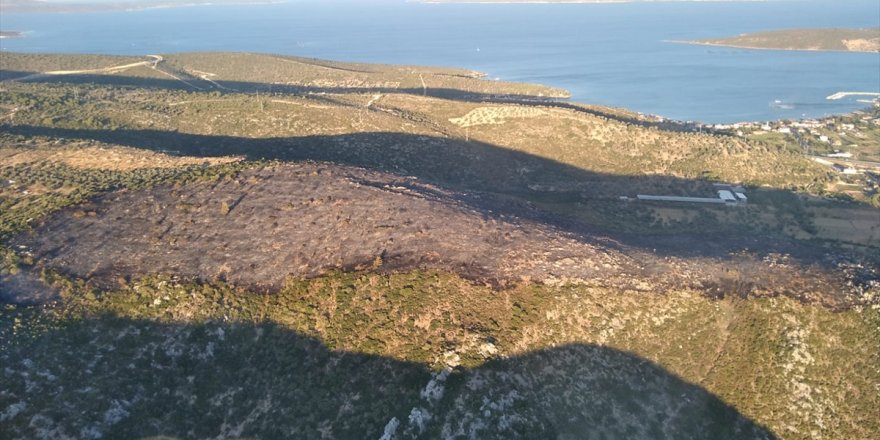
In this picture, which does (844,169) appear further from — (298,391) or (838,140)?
(298,391)

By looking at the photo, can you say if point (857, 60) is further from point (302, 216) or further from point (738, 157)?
point (302, 216)

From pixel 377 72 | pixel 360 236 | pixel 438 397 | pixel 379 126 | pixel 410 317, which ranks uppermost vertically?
pixel 377 72

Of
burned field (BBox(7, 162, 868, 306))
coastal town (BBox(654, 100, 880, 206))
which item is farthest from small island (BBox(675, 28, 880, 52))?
burned field (BBox(7, 162, 868, 306))

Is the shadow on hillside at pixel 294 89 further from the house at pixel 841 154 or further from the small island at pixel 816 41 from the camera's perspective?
the small island at pixel 816 41

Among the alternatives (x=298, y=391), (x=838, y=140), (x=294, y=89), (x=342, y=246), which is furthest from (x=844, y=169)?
(x=294, y=89)

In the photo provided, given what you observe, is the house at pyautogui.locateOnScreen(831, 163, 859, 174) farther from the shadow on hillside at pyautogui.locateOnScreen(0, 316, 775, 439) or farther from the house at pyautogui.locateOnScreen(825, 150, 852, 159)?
the shadow on hillside at pyautogui.locateOnScreen(0, 316, 775, 439)

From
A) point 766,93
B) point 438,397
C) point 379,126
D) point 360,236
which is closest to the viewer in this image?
point 438,397

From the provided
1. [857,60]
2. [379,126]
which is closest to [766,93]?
Answer: [857,60]
